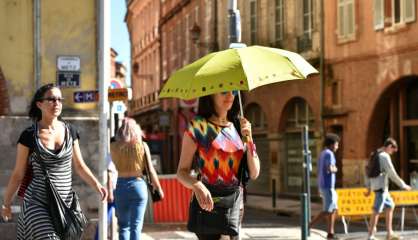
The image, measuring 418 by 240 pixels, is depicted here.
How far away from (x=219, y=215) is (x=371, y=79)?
1870 centimetres

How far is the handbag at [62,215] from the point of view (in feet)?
20.6

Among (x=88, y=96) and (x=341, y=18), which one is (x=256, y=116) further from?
(x=88, y=96)


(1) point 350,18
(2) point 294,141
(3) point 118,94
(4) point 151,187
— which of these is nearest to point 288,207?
(2) point 294,141

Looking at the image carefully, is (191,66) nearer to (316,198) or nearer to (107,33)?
(107,33)

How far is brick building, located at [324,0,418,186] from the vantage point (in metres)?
22.4

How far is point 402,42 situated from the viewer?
22281 mm

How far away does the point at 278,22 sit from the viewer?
96.5 ft

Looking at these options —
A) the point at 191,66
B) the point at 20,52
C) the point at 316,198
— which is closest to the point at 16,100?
the point at 20,52

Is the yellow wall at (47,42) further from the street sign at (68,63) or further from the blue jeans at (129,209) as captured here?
the blue jeans at (129,209)

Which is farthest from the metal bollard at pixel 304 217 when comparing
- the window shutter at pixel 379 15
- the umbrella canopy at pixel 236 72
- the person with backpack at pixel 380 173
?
the window shutter at pixel 379 15

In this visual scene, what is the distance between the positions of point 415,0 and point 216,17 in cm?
1477

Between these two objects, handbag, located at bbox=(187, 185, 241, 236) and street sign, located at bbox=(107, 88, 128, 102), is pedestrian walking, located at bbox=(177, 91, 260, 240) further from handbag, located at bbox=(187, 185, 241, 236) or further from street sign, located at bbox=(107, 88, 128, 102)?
street sign, located at bbox=(107, 88, 128, 102)

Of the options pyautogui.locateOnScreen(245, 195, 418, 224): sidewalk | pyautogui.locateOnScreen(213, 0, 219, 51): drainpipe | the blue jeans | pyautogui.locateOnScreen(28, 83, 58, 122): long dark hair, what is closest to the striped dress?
pyautogui.locateOnScreen(28, 83, 58, 122): long dark hair

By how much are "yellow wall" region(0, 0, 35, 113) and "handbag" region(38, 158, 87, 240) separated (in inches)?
252
